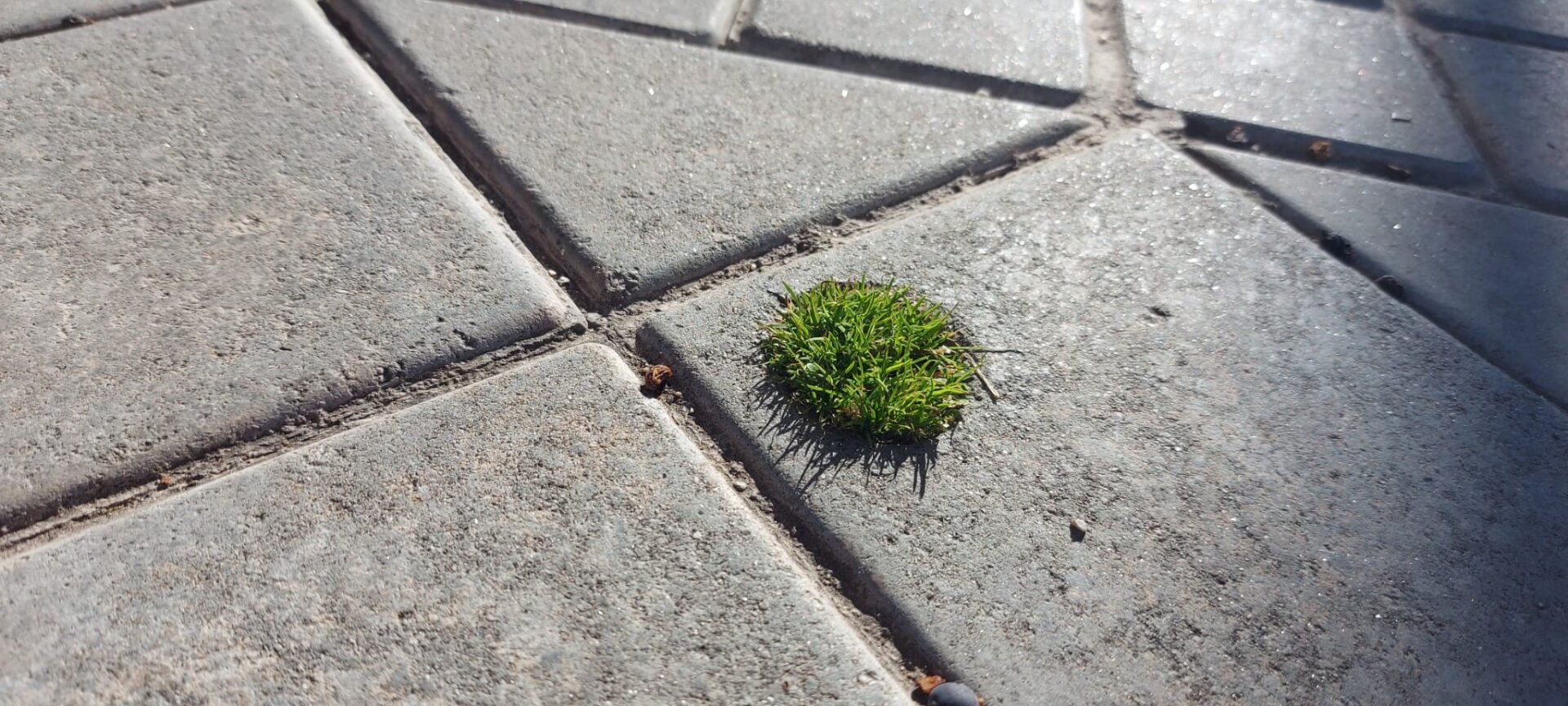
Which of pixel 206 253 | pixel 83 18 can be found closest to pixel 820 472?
pixel 206 253

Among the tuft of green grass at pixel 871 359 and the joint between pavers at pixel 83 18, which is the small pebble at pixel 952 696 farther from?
the joint between pavers at pixel 83 18

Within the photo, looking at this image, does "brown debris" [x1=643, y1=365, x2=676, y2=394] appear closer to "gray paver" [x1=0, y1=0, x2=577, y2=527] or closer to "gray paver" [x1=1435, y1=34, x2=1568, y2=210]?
"gray paver" [x1=0, y1=0, x2=577, y2=527]

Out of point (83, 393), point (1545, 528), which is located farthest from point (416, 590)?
point (1545, 528)

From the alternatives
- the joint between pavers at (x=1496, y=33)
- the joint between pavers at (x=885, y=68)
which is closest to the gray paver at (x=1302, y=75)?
the joint between pavers at (x=1496, y=33)

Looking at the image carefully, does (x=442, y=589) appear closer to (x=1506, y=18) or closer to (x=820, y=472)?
(x=820, y=472)

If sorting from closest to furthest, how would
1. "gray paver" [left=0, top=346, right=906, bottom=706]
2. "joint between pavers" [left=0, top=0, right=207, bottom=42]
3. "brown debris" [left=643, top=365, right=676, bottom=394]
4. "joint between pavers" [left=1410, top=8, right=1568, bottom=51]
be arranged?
"gray paver" [left=0, top=346, right=906, bottom=706] → "brown debris" [left=643, top=365, right=676, bottom=394] → "joint between pavers" [left=0, top=0, right=207, bottom=42] → "joint between pavers" [left=1410, top=8, right=1568, bottom=51]

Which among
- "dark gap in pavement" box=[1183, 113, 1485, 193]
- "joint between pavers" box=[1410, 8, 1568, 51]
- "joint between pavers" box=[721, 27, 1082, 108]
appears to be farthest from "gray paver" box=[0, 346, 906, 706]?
"joint between pavers" box=[1410, 8, 1568, 51]
